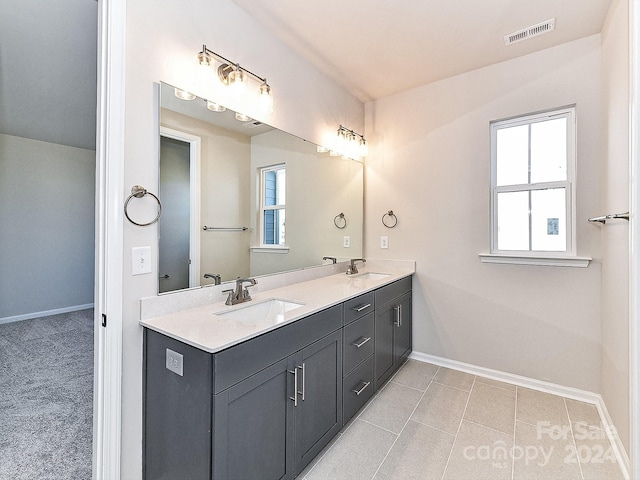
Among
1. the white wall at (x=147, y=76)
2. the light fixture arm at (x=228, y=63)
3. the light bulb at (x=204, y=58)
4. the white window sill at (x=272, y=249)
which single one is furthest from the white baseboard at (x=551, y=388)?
the light bulb at (x=204, y=58)

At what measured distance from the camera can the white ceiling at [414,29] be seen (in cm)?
184

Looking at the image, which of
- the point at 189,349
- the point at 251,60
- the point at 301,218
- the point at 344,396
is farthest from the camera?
the point at 301,218

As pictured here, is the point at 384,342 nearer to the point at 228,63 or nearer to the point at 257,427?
the point at 257,427

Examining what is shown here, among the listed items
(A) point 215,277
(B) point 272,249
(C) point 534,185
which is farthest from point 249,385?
(C) point 534,185

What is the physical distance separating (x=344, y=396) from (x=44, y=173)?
17.8 ft

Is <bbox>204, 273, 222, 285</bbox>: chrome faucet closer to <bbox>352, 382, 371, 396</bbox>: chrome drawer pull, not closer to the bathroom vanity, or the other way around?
the bathroom vanity

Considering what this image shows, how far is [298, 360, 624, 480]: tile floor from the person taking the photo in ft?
5.02

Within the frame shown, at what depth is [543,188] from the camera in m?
2.34

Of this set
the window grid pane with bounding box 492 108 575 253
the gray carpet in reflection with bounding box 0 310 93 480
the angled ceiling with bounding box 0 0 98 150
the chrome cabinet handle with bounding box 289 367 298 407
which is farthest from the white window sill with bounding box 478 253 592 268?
the angled ceiling with bounding box 0 0 98 150

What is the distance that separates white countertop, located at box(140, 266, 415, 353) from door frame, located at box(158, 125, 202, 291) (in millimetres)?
210

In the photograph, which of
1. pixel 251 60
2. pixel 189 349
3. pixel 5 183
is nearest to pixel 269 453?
pixel 189 349

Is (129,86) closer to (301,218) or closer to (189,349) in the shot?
(189,349)

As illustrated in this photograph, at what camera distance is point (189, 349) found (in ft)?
3.75

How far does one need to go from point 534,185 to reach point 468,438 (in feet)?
6.34
